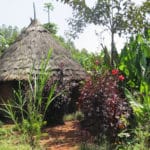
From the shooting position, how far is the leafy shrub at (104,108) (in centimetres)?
784

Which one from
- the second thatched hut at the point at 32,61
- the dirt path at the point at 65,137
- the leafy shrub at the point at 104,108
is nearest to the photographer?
the leafy shrub at the point at 104,108

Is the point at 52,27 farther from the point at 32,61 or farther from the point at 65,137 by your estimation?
the point at 65,137

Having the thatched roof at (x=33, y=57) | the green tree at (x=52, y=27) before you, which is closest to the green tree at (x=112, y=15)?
the thatched roof at (x=33, y=57)

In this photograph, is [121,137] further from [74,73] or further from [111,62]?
[74,73]

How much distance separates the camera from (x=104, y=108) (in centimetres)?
782

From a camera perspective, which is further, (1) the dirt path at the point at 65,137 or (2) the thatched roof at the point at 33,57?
(2) the thatched roof at the point at 33,57

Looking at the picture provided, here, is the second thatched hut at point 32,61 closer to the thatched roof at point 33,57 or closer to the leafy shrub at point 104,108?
the thatched roof at point 33,57

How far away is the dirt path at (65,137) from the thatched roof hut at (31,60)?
2167 millimetres

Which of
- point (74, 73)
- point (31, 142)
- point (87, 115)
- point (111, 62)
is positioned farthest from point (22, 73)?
point (31, 142)

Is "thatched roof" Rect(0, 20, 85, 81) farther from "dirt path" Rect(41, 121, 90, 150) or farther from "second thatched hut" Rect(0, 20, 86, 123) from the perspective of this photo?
"dirt path" Rect(41, 121, 90, 150)

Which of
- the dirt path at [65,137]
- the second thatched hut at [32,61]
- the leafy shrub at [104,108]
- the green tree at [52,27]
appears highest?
the green tree at [52,27]

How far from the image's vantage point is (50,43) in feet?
49.3

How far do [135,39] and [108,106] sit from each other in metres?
3.03

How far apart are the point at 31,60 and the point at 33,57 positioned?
137 mm
